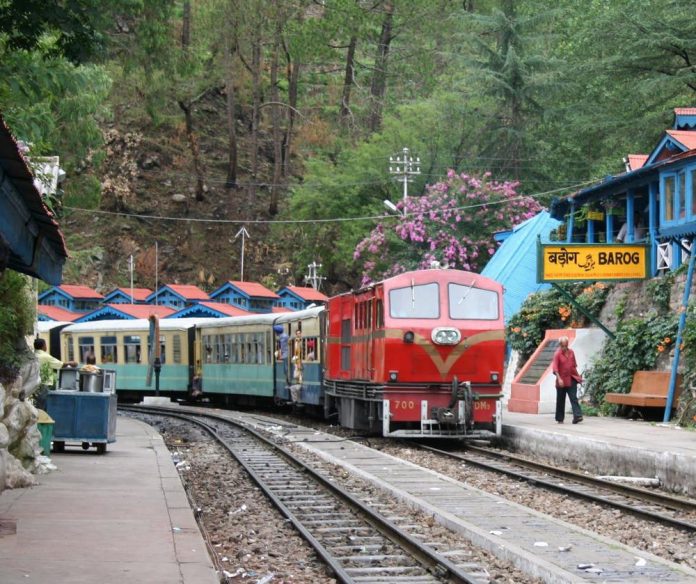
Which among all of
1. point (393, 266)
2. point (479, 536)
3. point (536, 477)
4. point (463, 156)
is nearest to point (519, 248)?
point (393, 266)

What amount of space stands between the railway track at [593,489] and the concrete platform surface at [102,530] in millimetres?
4718

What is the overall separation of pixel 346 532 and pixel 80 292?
56542mm

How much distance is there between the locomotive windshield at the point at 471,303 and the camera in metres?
21.9

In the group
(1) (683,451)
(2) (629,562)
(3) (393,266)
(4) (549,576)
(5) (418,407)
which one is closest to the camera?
(4) (549,576)

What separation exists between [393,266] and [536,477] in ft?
114

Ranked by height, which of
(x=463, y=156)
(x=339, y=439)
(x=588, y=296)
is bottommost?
(x=339, y=439)

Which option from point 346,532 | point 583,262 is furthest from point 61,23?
point 583,262

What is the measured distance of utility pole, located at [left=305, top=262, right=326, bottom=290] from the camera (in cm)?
6242

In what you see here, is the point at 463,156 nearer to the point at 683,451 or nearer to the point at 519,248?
the point at 519,248

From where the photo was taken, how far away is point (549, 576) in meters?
8.90

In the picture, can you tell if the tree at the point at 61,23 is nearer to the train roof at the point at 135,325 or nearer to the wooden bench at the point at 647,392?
the wooden bench at the point at 647,392

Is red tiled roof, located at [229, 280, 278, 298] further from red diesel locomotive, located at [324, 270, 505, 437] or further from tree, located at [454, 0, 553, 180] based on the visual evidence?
red diesel locomotive, located at [324, 270, 505, 437]

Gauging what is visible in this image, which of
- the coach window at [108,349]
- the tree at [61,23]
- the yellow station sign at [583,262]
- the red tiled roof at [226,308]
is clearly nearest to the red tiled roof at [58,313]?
the red tiled roof at [226,308]

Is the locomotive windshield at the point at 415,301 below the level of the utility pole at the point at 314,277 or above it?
below
